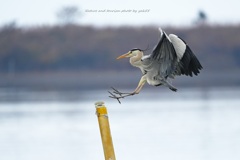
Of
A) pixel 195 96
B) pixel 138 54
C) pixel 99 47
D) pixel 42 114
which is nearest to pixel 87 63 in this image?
pixel 99 47

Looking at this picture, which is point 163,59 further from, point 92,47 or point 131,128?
point 92,47

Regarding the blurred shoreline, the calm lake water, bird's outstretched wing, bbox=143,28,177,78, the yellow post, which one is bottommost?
the yellow post

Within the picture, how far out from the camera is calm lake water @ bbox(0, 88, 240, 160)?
51.8 feet

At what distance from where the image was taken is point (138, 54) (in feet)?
30.9

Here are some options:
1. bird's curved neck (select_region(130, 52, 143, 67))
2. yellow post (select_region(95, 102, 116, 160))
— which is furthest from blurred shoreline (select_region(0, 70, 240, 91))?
yellow post (select_region(95, 102, 116, 160))

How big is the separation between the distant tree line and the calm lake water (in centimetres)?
919

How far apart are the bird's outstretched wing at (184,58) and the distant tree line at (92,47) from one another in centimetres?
2872

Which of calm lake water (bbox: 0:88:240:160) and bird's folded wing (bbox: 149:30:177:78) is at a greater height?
calm lake water (bbox: 0:88:240:160)

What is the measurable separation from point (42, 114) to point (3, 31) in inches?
459

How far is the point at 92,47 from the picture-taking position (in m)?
42.1

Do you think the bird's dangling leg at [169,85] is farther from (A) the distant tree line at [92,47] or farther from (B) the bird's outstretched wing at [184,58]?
(A) the distant tree line at [92,47]

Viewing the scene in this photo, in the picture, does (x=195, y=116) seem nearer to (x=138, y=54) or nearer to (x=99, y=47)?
(x=138, y=54)

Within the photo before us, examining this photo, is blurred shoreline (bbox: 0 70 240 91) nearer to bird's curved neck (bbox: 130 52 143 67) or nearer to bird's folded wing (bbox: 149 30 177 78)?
bird's folded wing (bbox: 149 30 177 78)

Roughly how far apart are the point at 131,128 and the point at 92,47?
22433mm
